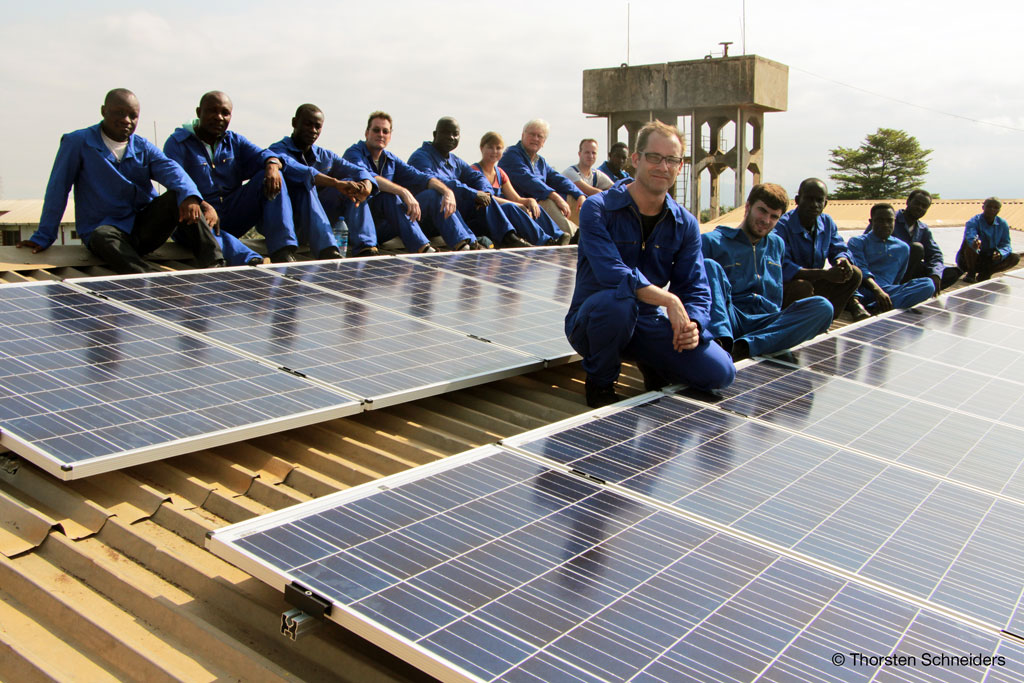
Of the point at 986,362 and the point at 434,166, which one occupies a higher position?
the point at 434,166

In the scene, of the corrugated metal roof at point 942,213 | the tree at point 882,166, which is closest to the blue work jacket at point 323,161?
the corrugated metal roof at point 942,213

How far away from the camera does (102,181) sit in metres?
7.88

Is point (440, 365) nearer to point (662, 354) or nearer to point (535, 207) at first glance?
point (662, 354)

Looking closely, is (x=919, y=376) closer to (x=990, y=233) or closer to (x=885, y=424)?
(x=885, y=424)

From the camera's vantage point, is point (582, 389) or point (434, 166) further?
point (434, 166)

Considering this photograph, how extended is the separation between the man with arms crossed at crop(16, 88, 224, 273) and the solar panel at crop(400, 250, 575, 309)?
2.12 m

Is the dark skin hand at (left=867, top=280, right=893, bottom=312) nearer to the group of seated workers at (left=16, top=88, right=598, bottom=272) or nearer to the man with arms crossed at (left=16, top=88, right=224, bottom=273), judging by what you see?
the group of seated workers at (left=16, top=88, right=598, bottom=272)

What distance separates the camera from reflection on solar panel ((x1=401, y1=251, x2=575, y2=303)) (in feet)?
25.8

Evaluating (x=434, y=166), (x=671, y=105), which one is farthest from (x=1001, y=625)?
(x=671, y=105)

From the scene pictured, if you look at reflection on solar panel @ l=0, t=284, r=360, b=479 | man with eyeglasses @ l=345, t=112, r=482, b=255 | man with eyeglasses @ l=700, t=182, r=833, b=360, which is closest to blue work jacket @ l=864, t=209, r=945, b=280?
man with eyeglasses @ l=345, t=112, r=482, b=255

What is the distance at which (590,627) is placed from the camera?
8.71 ft

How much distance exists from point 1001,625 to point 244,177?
808 cm

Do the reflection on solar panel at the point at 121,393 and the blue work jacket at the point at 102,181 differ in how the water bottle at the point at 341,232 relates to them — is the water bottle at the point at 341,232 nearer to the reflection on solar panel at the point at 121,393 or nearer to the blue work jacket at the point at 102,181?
the blue work jacket at the point at 102,181

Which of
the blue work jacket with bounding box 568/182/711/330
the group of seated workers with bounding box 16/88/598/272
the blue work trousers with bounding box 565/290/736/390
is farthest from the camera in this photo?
the group of seated workers with bounding box 16/88/598/272
